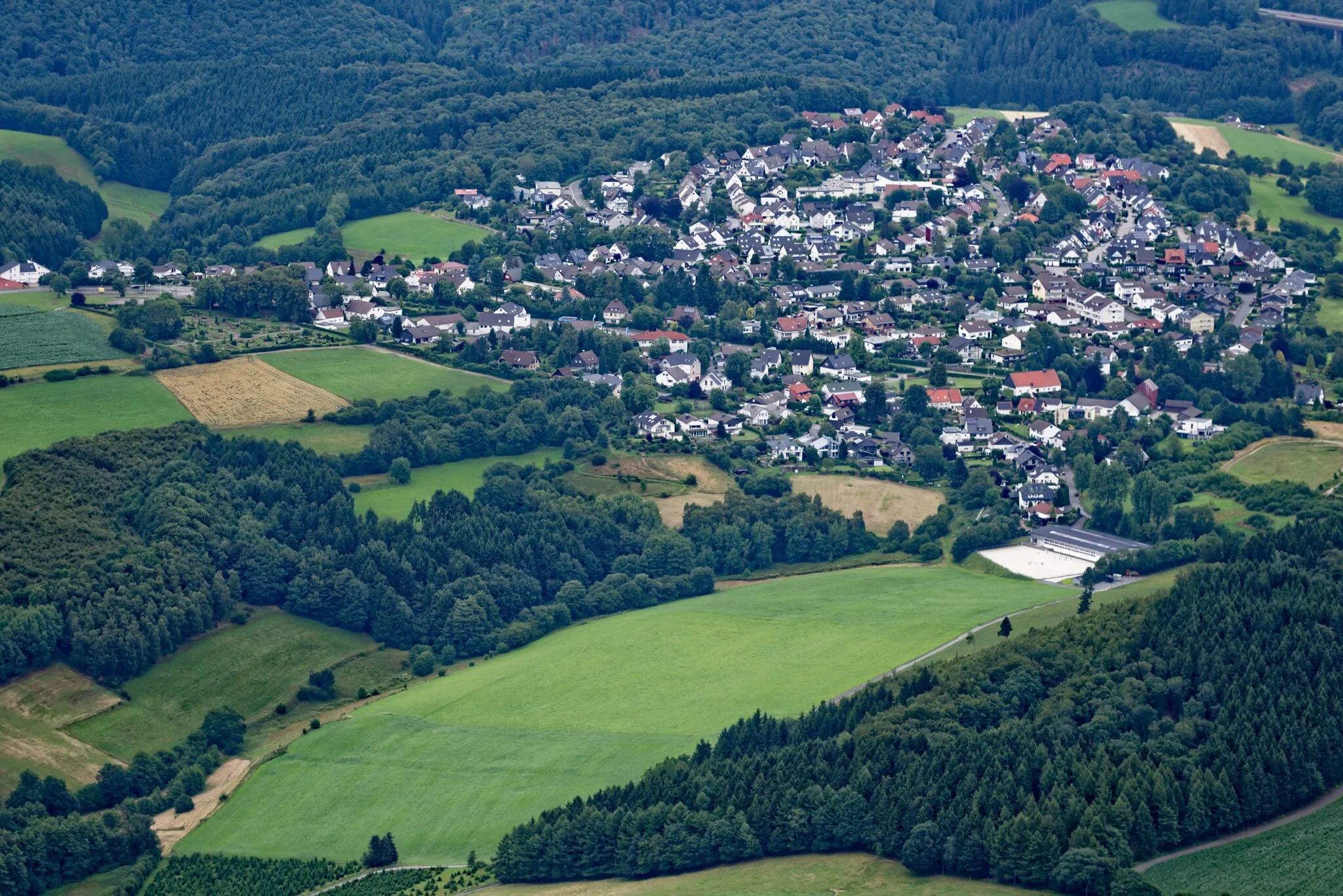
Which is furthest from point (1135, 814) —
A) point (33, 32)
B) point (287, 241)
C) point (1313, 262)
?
point (33, 32)

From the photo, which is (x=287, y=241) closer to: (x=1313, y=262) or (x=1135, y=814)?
(x=1313, y=262)

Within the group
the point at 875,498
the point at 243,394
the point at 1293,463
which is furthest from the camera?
the point at 243,394

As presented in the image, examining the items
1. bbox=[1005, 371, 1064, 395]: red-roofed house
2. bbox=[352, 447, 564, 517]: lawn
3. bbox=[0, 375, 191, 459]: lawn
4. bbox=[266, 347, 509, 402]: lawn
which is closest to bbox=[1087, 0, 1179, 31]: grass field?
bbox=[1005, 371, 1064, 395]: red-roofed house

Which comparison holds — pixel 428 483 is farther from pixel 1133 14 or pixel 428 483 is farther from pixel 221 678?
pixel 1133 14

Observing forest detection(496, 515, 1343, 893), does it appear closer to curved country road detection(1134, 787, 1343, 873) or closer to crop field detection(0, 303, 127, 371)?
curved country road detection(1134, 787, 1343, 873)

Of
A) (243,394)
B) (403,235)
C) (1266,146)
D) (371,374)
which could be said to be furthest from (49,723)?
(1266,146)
